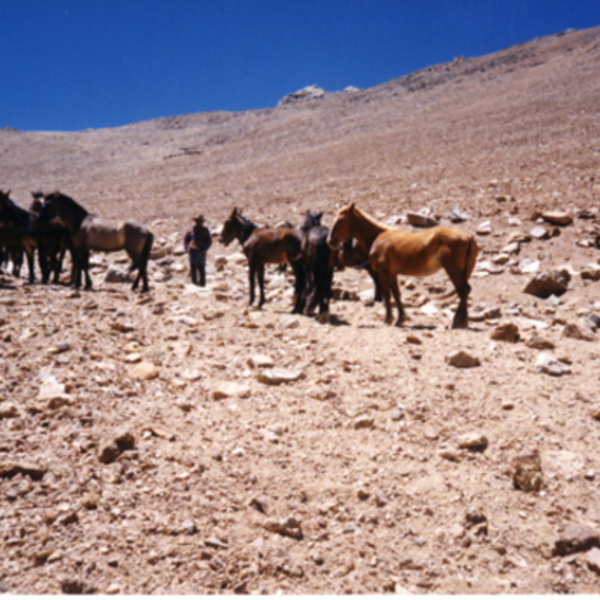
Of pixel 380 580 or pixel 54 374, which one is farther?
pixel 54 374

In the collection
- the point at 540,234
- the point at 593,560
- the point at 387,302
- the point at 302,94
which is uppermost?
the point at 302,94

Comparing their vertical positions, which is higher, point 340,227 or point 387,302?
point 340,227

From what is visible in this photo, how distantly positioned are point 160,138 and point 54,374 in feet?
185

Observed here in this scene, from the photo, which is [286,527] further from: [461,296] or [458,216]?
[458,216]

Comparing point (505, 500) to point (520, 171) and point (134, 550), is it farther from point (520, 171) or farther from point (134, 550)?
point (520, 171)

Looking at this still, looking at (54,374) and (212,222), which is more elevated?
(212,222)

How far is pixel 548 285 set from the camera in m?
9.45

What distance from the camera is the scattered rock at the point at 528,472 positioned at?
13.4 ft

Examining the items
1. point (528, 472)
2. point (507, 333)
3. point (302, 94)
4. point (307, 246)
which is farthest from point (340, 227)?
point (302, 94)

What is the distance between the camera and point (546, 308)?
28.9 ft

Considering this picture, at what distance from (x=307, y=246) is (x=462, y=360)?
12.7ft

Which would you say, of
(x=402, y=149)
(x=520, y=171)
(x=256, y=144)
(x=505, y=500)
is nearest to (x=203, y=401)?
(x=505, y=500)

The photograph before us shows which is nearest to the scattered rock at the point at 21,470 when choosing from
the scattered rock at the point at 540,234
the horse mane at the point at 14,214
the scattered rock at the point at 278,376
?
the scattered rock at the point at 278,376

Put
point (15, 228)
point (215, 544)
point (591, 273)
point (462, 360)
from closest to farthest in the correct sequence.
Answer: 1. point (215, 544)
2. point (462, 360)
3. point (591, 273)
4. point (15, 228)
